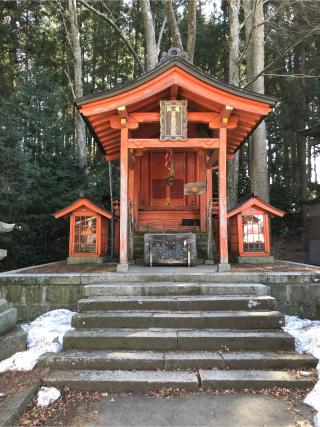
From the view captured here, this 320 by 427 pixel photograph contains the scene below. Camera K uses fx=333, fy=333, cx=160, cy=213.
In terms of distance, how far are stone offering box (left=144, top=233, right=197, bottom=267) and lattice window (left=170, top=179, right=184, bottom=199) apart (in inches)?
97.6

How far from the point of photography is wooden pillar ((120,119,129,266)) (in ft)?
23.3

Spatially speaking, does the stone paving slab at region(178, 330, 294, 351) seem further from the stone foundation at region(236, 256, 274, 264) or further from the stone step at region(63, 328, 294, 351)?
the stone foundation at region(236, 256, 274, 264)

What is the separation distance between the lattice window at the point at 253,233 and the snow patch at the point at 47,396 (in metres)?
6.71

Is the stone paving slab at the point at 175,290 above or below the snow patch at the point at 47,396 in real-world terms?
above

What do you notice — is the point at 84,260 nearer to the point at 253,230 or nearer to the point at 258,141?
the point at 253,230

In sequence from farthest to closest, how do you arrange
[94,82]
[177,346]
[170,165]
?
[94,82]
[170,165]
[177,346]

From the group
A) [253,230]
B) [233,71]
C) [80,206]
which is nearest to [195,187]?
[253,230]

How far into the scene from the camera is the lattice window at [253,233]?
370 inches

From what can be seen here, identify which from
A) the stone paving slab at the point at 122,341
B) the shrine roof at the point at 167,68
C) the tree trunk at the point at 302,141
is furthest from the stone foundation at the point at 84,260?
the tree trunk at the point at 302,141

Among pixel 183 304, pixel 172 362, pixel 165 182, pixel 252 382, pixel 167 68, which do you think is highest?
pixel 167 68

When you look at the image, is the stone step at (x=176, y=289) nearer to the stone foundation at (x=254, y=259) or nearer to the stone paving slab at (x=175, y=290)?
the stone paving slab at (x=175, y=290)

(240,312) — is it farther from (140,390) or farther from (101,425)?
(101,425)

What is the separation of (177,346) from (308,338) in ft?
6.24

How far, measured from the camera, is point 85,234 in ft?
31.4
